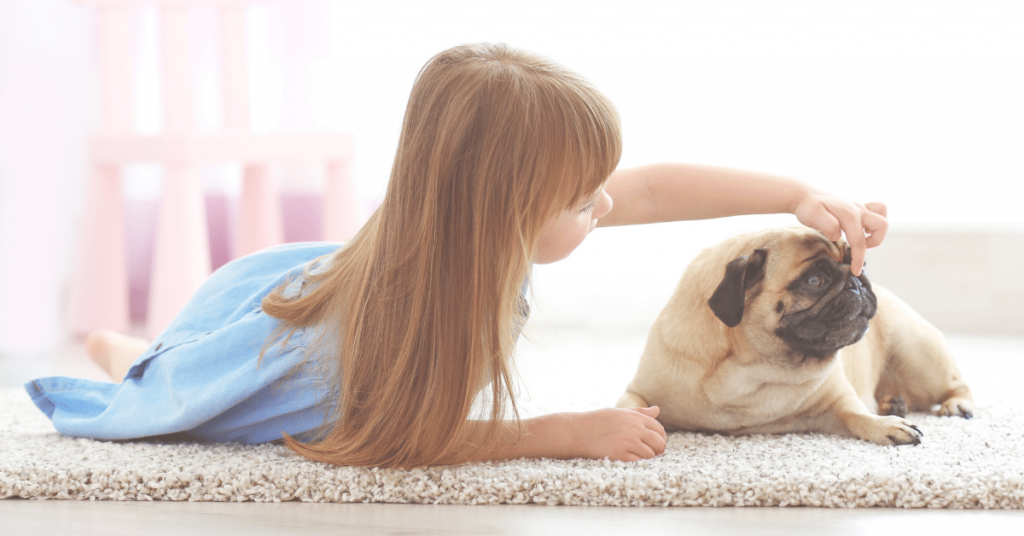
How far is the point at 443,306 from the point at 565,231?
16cm

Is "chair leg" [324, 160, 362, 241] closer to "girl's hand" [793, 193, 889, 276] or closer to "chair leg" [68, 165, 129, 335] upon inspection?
"chair leg" [68, 165, 129, 335]

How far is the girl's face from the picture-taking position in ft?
2.90

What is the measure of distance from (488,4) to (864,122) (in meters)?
1.21

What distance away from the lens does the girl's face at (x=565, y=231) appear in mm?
884

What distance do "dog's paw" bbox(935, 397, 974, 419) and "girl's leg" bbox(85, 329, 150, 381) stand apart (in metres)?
1.27

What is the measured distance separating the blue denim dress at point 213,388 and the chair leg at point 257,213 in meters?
1.15

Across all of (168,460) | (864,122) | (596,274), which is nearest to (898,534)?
(168,460)

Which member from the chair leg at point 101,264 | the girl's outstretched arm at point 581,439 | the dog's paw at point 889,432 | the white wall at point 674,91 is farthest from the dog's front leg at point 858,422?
the chair leg at point 101,264

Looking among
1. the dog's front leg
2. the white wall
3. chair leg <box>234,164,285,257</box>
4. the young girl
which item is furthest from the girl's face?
chair leg <box>234,164,285,257</box>

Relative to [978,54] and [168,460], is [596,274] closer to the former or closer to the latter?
[978,54]

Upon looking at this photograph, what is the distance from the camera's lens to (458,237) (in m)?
0.85

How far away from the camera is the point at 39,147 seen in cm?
225

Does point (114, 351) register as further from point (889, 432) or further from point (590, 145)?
point (889, 432)

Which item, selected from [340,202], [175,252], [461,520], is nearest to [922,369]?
A: [461,520]
